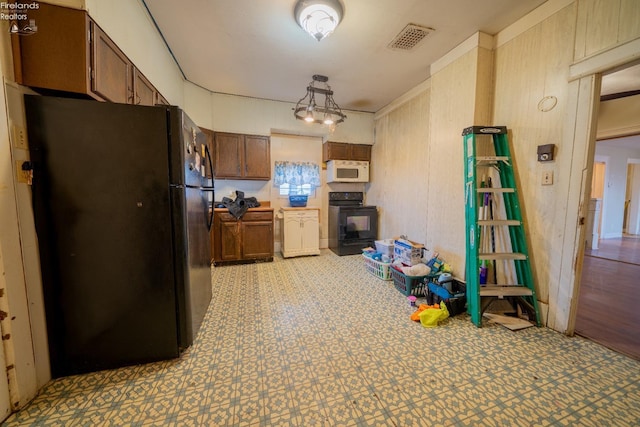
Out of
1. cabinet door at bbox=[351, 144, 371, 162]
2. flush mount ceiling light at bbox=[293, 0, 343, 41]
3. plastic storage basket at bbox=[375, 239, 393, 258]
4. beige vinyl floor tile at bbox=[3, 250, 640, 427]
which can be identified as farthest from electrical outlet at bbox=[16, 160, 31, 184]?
cabinet door at bbox=[351, 144, 371, 162]

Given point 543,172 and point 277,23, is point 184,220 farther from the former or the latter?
point 543,172

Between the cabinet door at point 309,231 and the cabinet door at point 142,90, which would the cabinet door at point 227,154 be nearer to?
the cabinet door at point 309,231

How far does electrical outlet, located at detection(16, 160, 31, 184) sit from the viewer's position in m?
1.21

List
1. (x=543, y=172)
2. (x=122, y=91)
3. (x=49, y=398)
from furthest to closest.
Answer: (x=543, y=172)
(x=122, y=91)
(x=49, y=398)

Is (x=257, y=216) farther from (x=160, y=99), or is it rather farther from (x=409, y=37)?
(x=409, y=37)

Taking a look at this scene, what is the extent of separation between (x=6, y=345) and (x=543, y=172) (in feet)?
12.1

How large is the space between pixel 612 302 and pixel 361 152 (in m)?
3.78

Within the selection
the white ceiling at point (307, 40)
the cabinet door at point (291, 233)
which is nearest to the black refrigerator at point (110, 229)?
the white ceiling at point (307, 40)

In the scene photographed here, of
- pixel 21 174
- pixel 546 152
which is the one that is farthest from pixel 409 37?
pixel 21 174

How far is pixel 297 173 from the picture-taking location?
4457 millimetres

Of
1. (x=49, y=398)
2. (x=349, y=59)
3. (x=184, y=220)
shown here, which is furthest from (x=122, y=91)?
(x=349, y=59)

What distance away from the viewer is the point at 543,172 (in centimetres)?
194

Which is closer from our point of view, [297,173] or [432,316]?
[432,316]

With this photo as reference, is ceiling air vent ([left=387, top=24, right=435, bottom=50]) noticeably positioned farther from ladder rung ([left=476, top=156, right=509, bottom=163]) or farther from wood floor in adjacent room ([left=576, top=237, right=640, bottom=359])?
wood floor in adjacent room ([left=576, top=237, right=640, bottom=359])
